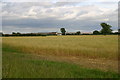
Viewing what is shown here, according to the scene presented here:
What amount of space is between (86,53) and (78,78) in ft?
33.7

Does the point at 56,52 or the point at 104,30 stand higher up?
the point at 104,30

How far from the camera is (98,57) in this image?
50.5 feet

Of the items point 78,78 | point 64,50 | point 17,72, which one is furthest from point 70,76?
point 64,50

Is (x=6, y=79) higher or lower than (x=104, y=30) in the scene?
lower

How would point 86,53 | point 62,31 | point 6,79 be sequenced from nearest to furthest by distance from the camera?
point 6,79
point 86,53
point 62,31

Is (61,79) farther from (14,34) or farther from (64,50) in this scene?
(14,34)

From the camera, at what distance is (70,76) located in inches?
266

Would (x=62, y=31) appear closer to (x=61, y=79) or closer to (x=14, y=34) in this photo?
(x=14, y=34)

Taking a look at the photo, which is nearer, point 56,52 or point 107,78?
point 107,78

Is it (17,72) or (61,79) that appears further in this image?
(17,72)

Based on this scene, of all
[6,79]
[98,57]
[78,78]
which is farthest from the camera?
[98,57]

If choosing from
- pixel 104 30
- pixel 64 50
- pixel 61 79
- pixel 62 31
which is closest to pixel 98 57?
pixel 64 50

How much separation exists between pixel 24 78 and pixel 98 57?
1026 centimetres

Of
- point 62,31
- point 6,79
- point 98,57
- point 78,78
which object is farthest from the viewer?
point 62,31
